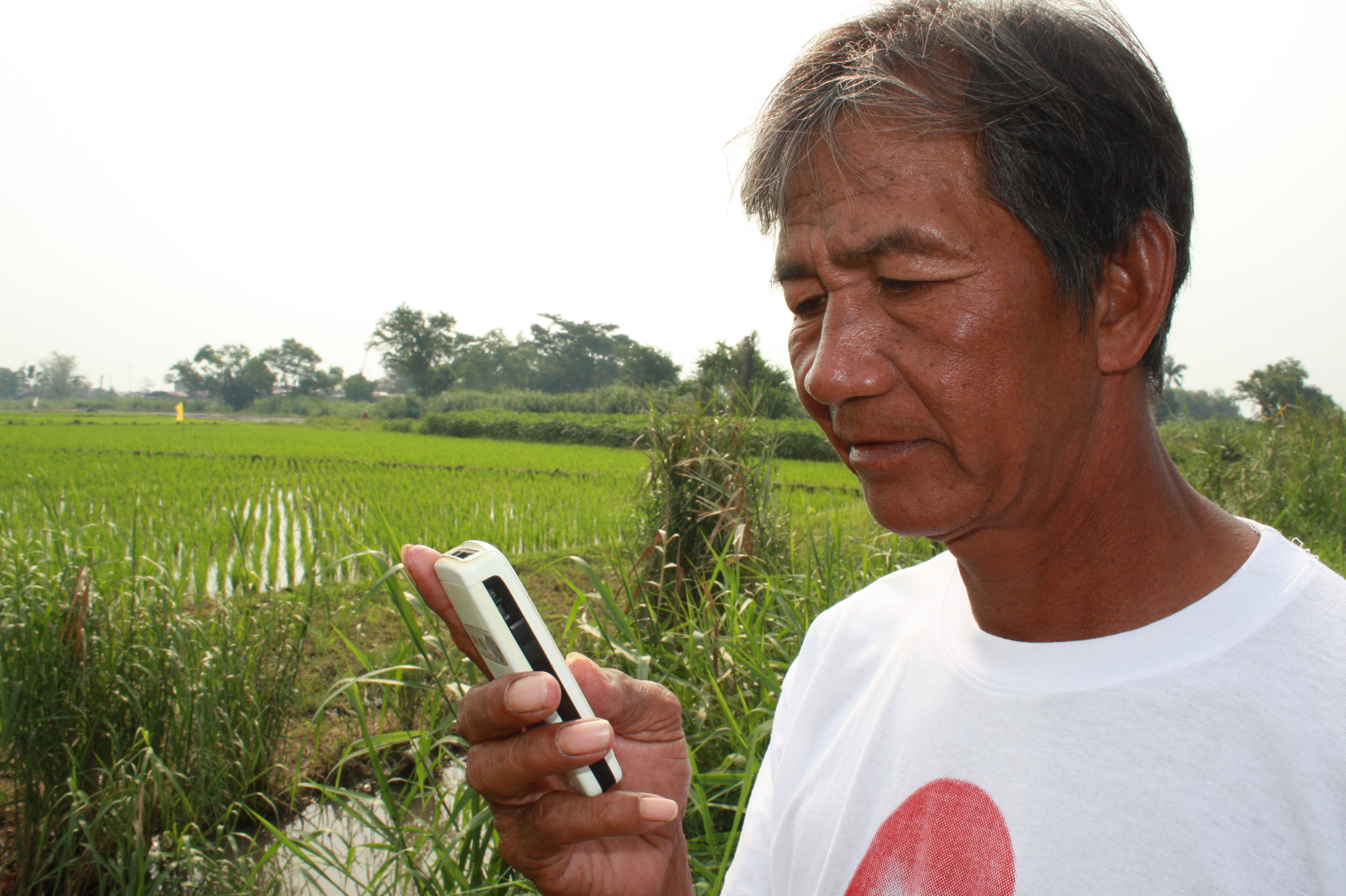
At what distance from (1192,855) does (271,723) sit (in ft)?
12.1

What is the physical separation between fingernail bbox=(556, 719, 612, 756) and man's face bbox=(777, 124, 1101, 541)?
416 mm

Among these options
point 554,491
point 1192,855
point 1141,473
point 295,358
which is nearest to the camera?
point 1192,855

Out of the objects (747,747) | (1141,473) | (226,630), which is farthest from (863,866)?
(226,630)

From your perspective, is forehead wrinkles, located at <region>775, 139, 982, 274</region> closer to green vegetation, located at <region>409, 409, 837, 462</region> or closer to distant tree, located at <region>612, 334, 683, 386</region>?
green vegetation, located at <region>409, 409, 837, 462</region>

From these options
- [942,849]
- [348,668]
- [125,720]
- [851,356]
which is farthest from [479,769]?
[348,668]

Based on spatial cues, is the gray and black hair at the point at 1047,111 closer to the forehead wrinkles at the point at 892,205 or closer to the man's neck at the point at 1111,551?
the forehead wrinkles at the point at 892,205

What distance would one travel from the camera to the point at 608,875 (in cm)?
100

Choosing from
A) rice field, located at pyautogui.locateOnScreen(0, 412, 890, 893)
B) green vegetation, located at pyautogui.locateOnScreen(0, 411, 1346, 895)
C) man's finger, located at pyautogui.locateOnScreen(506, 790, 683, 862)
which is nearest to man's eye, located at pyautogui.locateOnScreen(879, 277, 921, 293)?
man's finger, located at pyautogui.locateOnScreen(506, 790, 683, 862)

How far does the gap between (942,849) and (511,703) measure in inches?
18.9

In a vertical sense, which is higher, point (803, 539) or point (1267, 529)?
point (1267, 529)

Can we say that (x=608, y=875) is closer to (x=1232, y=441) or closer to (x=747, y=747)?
(x=747, y=747)

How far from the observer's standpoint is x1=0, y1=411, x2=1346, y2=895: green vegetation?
7.85 ft

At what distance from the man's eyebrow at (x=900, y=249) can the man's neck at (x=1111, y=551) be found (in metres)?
0.29

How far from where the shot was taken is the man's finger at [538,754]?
841 mm
